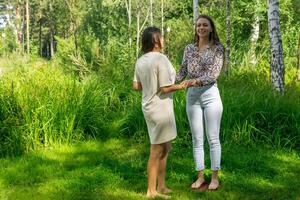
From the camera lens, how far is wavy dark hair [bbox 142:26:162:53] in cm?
430

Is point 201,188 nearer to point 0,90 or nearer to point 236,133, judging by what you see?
point 236,133

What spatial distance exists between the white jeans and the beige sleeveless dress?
1.32 ft

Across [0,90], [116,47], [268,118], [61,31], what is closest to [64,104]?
[0,90]

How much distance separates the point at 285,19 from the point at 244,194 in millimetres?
14520

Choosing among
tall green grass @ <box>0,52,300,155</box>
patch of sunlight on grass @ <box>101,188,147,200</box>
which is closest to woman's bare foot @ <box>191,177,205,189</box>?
patch of sunlight on grass @ <box>101,188,147,200</box>

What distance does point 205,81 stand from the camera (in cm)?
454

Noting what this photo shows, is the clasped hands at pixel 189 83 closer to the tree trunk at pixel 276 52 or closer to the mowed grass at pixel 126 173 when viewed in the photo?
the mowed grass at pixel 126 173

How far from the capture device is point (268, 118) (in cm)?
680

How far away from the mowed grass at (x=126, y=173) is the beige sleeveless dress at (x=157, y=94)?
83cm

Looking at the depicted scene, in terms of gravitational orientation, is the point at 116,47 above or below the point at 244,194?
above

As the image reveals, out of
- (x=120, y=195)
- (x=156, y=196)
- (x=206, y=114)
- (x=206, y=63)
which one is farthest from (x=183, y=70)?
(x=120, y=195)

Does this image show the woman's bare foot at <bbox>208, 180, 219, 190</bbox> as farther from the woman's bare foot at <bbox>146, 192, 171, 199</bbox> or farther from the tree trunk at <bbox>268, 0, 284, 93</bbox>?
the tree trunk at <bbox>268, 0, 284, 93</bbox>

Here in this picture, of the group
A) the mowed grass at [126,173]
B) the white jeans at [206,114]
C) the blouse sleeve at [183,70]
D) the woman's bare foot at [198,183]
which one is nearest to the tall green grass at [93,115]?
the mowed grass at [126,173]

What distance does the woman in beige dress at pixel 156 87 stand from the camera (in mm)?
4277
